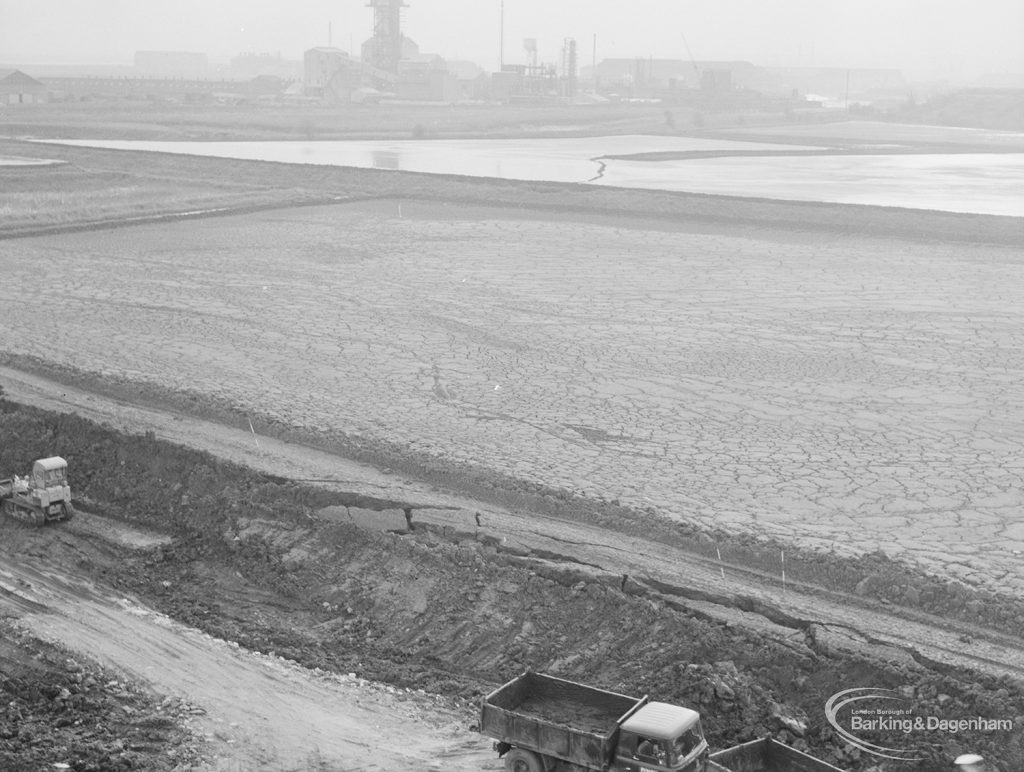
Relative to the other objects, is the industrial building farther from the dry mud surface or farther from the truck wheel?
the truck wheel

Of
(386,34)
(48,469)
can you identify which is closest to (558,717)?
(48,469)

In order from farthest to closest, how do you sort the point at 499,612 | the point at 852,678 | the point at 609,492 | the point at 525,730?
the point at 609,492 → the point at 499,612 → the point at 852,678 → the point at 525,730

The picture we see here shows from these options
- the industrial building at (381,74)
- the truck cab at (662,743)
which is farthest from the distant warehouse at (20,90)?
the truck cab at (662,743)

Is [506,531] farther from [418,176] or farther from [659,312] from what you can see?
[418,176]

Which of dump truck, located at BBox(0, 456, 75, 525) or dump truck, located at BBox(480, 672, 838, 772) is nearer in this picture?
dump truck, located at BBox(480, 672, 838, 772)

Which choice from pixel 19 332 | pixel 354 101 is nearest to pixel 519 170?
pixel 19 332

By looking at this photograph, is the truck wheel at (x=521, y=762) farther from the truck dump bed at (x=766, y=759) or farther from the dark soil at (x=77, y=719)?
the dark soil at (x=77, y=719)

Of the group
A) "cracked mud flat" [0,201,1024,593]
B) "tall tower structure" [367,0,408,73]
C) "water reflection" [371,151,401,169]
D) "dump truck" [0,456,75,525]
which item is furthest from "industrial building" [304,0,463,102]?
"dump truck" [0,456,75,525]
